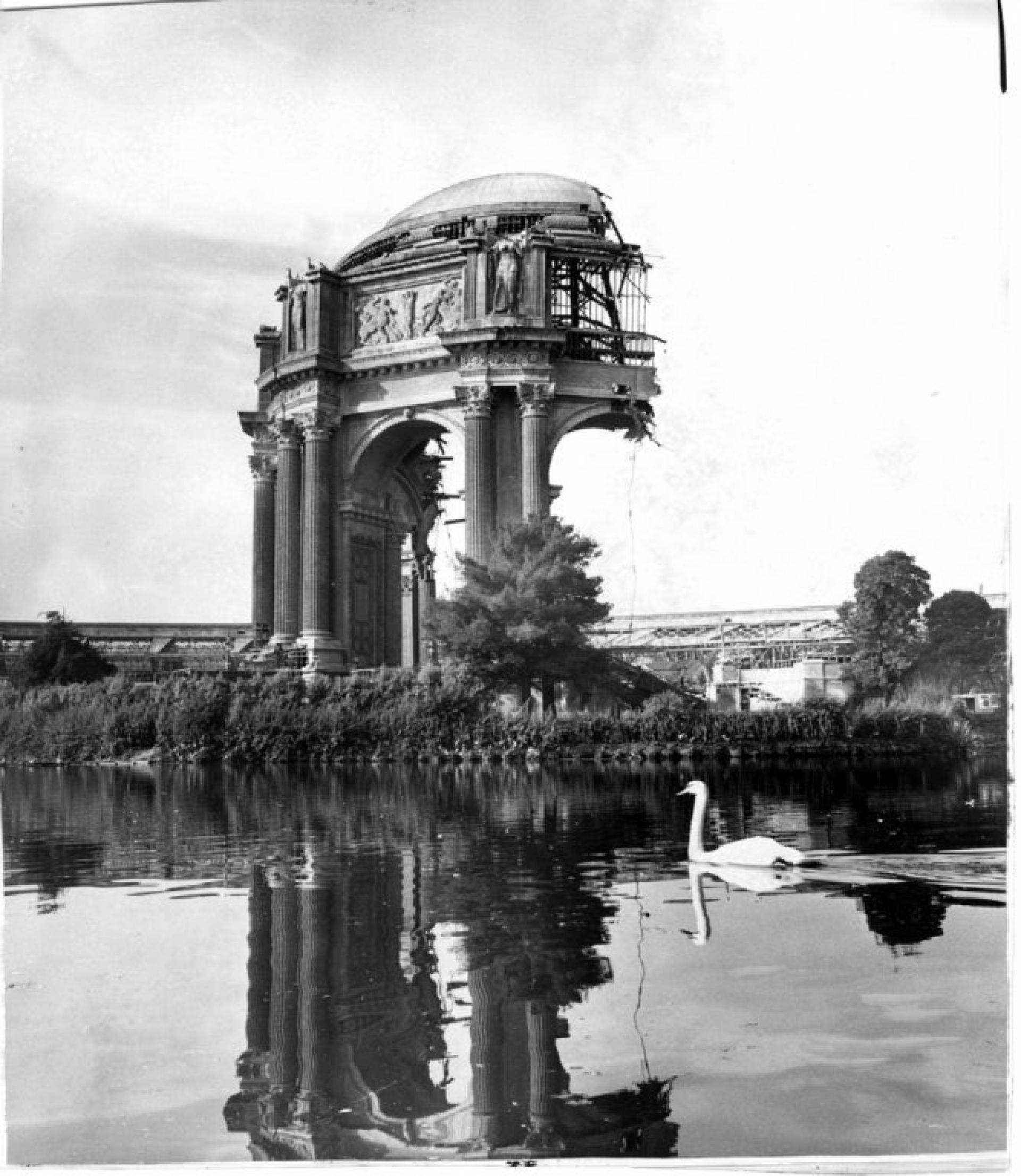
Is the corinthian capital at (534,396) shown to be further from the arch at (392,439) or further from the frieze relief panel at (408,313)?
the frieze relief panel at (408,313)

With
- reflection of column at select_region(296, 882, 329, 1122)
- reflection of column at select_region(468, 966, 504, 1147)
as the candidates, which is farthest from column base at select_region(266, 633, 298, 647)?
reflection of column at select_region(468, 966, 504, 1147)

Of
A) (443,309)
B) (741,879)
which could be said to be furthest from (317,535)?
(741,879)

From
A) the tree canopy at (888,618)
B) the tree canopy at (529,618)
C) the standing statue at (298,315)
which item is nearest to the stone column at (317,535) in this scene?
the standing statue at (298,315)

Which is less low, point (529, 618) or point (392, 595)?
point (392, 595)

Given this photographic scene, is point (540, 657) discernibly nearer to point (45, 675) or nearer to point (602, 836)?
point (45, 675)

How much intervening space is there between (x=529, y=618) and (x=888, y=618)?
42.3ft

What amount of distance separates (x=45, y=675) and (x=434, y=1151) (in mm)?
39353

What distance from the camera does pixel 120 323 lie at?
78.8 ft

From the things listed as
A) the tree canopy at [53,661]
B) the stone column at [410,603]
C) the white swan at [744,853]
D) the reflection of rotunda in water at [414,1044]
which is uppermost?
the stone column at [410,603]

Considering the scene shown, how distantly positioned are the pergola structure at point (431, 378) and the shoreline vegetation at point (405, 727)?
780cm

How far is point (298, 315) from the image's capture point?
49188mm

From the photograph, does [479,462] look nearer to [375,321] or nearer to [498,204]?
[375,321]

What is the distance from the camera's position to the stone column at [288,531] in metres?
48.9

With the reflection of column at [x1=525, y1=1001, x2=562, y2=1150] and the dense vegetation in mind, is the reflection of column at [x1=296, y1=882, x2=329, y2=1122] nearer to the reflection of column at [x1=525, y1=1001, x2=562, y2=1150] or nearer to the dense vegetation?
the reflection of column at [x1=525, y1=1001, x2=562, y2=1150]
